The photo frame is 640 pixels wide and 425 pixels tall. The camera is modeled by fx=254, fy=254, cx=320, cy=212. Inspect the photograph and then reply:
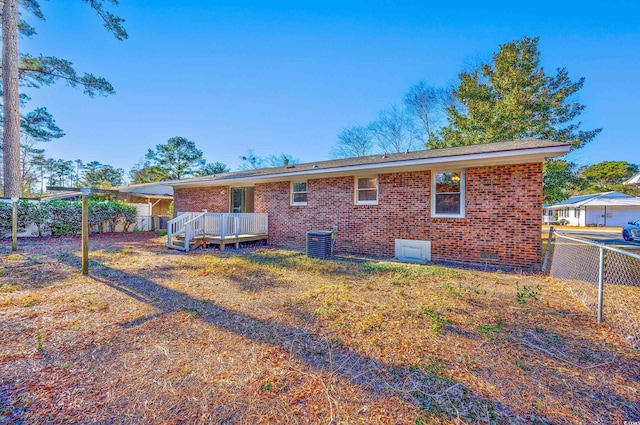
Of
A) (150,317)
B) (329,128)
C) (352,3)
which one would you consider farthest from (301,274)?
(329,128)

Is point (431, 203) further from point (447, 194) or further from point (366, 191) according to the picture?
point (366, 191)

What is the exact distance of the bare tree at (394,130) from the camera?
22312 mm

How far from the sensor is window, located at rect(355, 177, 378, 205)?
8620 mm

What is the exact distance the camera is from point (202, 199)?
1320 cm

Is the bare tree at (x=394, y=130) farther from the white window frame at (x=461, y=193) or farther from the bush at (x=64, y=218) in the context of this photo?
the bush at (x=64, y=218)

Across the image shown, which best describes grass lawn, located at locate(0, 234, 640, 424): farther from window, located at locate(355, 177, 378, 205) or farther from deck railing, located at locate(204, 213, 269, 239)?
deck railing, located at locate(204, 213, 269, 239)

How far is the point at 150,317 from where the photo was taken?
135 inches

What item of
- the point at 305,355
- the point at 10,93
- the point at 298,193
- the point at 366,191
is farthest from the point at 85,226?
the point at 10,93

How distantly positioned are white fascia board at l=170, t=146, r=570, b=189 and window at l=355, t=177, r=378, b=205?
0.99ft

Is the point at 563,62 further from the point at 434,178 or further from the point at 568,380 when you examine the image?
the point at 568,380

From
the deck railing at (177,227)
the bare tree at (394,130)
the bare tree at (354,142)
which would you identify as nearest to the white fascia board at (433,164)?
the deck railing at (177,227)

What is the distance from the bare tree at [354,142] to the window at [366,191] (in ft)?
55.6

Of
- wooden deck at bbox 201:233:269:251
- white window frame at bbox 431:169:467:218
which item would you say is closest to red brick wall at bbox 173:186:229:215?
wooden deck at bbox 201:233:269:251

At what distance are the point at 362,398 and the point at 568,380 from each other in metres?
1.79
